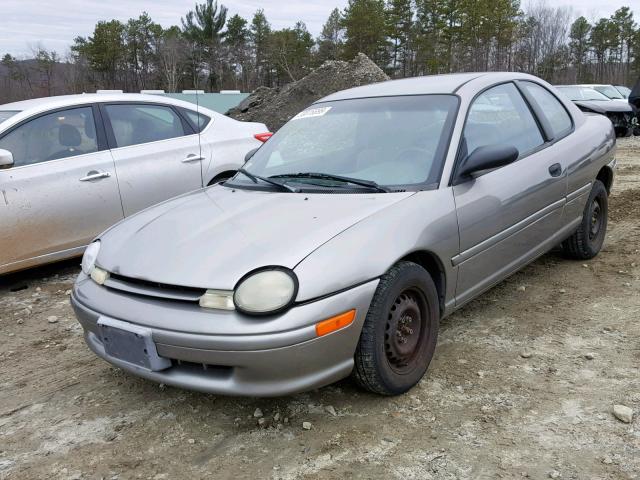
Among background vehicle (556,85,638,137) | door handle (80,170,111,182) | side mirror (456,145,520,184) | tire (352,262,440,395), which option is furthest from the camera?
background vehicle (556,85,638,137)

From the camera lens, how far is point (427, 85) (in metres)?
3.56

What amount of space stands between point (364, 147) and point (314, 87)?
832 cm

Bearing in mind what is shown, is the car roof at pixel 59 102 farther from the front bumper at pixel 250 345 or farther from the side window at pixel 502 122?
the side window at pixel 502 122

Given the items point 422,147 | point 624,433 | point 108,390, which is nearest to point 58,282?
point 108,390

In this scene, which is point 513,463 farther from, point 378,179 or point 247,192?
point 247,192

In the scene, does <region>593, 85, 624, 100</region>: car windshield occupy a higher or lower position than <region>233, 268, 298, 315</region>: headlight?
higher

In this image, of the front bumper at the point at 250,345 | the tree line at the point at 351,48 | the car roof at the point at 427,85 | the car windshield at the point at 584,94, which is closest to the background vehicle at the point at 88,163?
the car roof at the point at 427,85

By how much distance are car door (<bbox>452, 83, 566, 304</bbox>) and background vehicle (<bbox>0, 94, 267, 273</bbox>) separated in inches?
112

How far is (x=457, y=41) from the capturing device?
168ft

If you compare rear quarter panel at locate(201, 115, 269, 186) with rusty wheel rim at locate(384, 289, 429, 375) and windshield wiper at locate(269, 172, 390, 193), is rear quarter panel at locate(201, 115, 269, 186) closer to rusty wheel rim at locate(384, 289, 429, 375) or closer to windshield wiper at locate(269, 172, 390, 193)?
windshield wiper at locate(269, 172, 390, 193)

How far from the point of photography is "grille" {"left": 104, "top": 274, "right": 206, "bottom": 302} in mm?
2336

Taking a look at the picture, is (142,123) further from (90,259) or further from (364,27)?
(364,27)

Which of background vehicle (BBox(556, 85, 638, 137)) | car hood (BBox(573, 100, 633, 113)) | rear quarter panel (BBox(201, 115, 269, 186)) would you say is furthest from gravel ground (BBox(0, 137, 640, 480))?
background vehicle (BBox(556, 85, 638, 137))

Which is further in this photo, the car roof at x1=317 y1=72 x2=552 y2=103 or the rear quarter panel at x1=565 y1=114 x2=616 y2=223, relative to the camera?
the rear quarter panel at x1=565 y1=114 x2=616 y2=223
